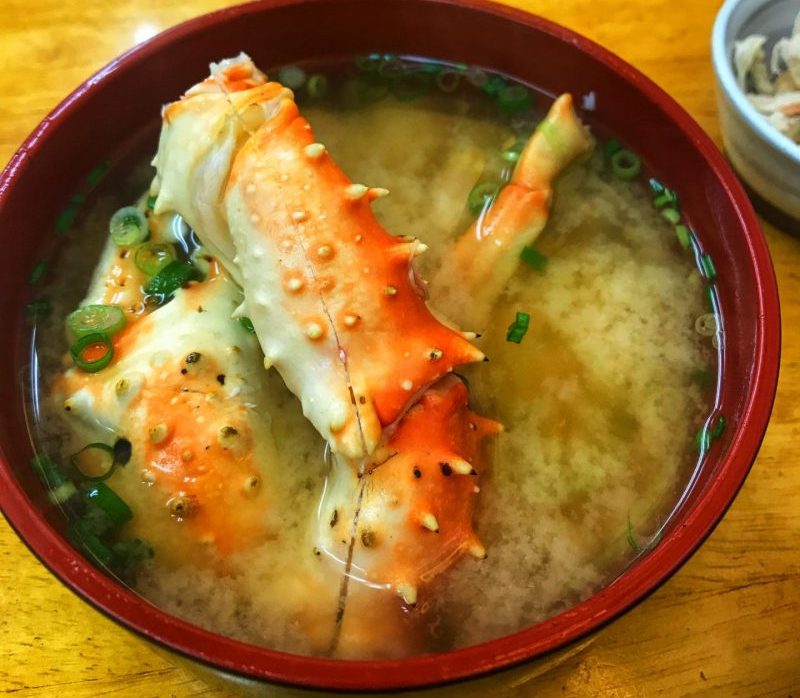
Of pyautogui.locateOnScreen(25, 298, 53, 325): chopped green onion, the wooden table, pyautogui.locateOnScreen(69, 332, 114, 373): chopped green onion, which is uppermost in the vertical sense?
pyautogui.locateOnScreen(69, 332, 114, 373): chopped green onion

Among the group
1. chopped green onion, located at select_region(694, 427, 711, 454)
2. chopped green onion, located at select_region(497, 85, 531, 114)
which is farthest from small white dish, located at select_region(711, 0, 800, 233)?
chopped green onion, located at select_region(694, 427, 711, 454)

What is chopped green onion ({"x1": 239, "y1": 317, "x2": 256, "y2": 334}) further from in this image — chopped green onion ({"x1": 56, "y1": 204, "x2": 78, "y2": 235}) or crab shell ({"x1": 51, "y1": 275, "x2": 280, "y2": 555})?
chopped green onion ({"x1": 56, "y1": 204, "x2": 78, "y2": 235})


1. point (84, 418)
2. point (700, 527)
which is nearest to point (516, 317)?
point (700, 527)

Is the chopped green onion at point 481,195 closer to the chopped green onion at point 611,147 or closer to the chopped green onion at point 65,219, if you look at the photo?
the chopped green onion at point 611,147

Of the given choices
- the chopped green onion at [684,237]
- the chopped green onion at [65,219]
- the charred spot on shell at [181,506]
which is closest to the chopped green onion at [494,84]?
the chopped green onion at [684,237]

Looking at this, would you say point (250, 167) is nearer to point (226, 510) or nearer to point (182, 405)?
point (182, 405)

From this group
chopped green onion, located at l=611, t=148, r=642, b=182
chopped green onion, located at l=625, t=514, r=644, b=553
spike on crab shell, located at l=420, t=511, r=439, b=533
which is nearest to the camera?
spike on crab shell, located at l=420, t=511, r=439, b=533

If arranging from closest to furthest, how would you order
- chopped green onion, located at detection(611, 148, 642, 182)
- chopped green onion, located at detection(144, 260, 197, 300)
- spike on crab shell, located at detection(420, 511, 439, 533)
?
1. spike on crab shell, located at detection(420, 511, 439, 533)
2. chopped green onion, located at detection(144, 260, 197, 300)
3. chopped green onion, located at detection(611, 148, 642, 182)
